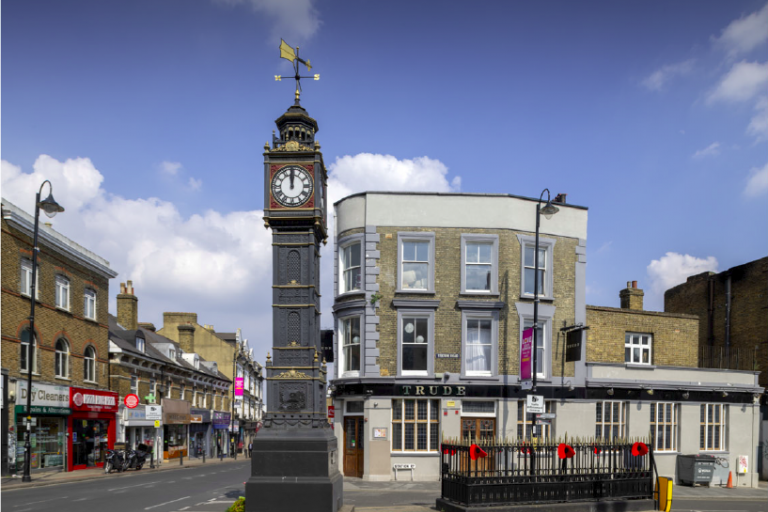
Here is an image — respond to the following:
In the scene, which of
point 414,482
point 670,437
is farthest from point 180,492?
point 670,437

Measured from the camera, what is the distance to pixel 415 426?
26359mm

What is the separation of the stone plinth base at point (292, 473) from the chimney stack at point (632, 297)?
2143 cm

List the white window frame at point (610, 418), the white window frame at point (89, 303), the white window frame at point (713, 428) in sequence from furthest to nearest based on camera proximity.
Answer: the white window frame at point (89, 303)
the white window frame at point (713, 428)
the white window frame at point (610, 418)

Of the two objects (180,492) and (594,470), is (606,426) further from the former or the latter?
(180,492)

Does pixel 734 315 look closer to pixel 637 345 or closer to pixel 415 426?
pixel 637 345

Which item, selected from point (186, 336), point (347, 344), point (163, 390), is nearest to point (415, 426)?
point (347, 344)

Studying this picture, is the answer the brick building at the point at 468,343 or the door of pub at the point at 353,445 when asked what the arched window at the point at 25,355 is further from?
the door of pub at the point at 353,445

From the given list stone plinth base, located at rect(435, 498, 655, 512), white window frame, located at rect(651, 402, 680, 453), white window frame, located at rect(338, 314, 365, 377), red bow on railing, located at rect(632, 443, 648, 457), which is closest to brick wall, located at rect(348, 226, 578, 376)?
white window frame, located at rect(338, 314, 365, 377)

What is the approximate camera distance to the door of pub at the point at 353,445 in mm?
26797

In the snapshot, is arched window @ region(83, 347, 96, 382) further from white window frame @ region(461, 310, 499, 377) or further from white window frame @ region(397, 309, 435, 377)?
white window frame @ region(461, 310, 499, 377)

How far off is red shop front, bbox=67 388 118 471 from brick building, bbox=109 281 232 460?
1.39 m

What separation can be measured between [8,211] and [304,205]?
19.2 metres

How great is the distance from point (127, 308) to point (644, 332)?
3604 cm

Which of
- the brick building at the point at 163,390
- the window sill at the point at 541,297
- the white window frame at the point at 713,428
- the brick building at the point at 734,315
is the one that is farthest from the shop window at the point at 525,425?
the brick building at the point at 163,390
